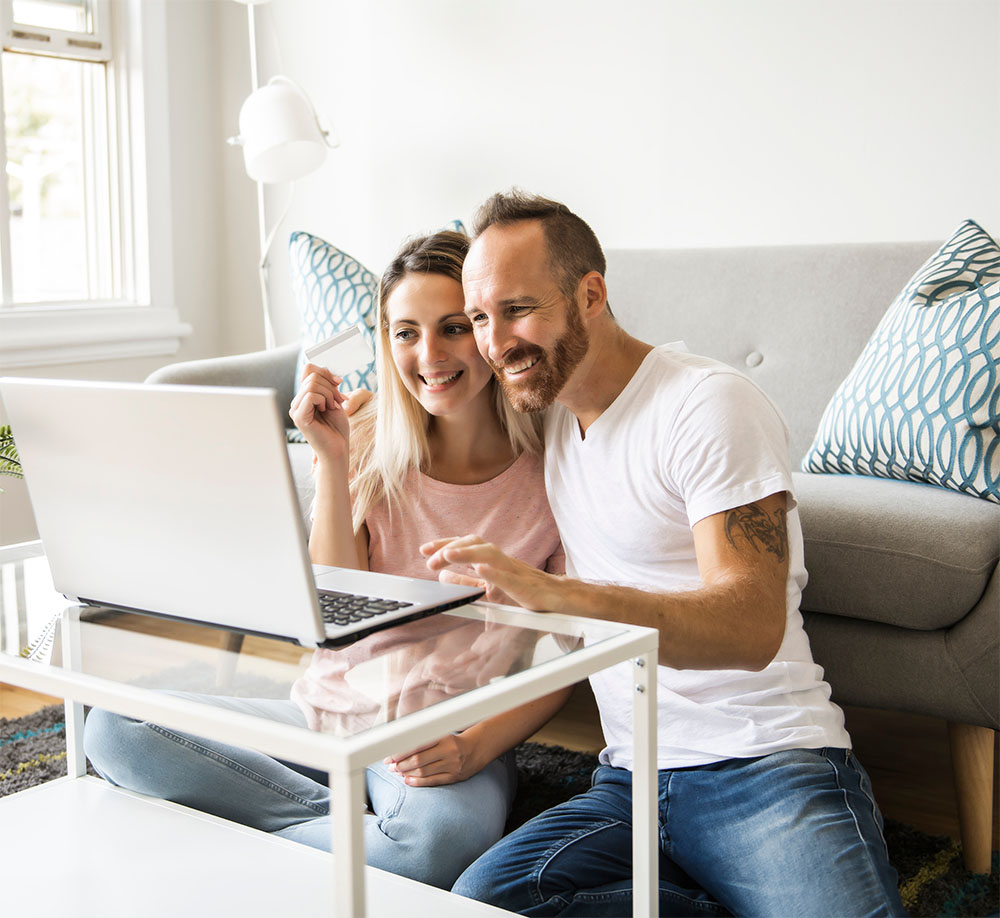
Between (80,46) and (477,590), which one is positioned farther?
(80,46)

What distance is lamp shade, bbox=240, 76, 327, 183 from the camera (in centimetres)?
294

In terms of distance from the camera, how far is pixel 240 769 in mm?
1346

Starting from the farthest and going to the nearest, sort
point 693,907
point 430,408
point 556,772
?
point 556,772
point 430,408
point 693,907

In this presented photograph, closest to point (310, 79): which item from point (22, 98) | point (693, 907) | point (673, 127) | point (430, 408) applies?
point (22, 98)

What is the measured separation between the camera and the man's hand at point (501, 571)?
93 centimetres

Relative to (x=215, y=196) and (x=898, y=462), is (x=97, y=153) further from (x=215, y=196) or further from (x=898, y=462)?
(x=898, y=462)

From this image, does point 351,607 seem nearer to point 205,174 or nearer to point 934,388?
point 934,388

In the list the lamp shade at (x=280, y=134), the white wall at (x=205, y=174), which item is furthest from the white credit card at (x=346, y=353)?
the white wall at (x=205, y=174)

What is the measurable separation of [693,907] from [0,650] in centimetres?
76

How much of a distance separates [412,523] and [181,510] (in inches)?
27.4

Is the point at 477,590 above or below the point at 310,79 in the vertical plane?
below

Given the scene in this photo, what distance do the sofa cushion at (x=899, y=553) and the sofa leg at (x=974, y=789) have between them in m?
0.17

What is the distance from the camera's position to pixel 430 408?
1.54 meters

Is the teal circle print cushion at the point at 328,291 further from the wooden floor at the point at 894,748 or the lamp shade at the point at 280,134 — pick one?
the wooden floor at the point at 894,748
